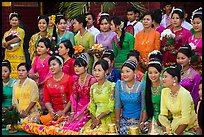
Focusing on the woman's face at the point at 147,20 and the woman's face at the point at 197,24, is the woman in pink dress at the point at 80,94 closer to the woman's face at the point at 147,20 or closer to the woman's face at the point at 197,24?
the woman's face at the point at 147,20

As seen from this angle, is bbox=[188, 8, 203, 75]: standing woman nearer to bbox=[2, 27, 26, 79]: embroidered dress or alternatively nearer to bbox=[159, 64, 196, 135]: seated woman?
bbox=[159, 64, 196, 135]: seated woman

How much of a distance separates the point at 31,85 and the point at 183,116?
230 centimetres

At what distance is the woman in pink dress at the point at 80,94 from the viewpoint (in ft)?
21.3

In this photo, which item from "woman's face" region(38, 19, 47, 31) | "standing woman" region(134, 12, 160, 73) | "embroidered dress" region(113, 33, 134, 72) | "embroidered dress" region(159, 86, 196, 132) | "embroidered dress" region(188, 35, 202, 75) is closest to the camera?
"embroidered dress" region(159, 86, 196, 132)

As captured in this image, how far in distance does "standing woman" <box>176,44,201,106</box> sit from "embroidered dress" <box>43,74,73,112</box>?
1510mm

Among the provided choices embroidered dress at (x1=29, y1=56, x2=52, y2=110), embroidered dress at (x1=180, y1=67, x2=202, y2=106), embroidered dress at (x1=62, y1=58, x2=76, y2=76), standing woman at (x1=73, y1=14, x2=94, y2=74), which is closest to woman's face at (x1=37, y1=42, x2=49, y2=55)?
embroidered dress at (x1=29, y1=56, x2=52, y2=110)

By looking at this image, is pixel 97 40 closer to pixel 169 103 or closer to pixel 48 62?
pixel 48 62

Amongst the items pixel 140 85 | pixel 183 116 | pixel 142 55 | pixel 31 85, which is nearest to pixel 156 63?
pixel 140 85

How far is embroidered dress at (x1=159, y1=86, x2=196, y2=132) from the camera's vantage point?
5598mm

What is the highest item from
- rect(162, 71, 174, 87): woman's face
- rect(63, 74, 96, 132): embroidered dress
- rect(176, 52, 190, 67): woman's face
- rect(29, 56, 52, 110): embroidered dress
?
rect(176, 52, 190, 67): woman's face

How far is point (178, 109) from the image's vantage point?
5.68m

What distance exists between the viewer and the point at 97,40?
7.84m

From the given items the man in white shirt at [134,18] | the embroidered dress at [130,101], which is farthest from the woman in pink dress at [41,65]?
the man in white shirt at [134,18]

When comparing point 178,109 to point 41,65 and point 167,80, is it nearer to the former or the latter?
point 167,80
